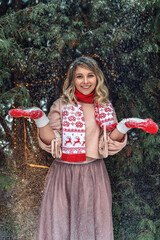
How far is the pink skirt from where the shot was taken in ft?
6.37

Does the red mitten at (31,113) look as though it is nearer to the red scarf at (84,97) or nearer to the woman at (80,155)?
the woman at (80,155)

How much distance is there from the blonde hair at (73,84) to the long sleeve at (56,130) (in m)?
0.09

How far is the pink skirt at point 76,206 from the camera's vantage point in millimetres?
1941

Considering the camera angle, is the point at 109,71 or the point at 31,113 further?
the point at 109,71

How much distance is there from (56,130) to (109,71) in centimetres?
72

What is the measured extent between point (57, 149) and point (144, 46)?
1.11 meters

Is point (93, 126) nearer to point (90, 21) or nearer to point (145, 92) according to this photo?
point (145, 92)

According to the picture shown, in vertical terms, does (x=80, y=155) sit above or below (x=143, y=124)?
below

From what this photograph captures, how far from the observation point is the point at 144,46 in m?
2.26

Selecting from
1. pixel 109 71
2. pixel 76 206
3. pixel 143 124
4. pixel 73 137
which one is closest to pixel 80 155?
pixel 73 137

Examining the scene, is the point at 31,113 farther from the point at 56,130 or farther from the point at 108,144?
the point at 108,144

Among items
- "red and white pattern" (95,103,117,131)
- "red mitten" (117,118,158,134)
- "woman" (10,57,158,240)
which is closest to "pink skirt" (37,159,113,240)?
"woman" (10,57,158,240)

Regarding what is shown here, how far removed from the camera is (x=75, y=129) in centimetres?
192

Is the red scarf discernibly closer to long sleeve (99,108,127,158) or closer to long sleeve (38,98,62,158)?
long sleeve (38,98,62,158)
